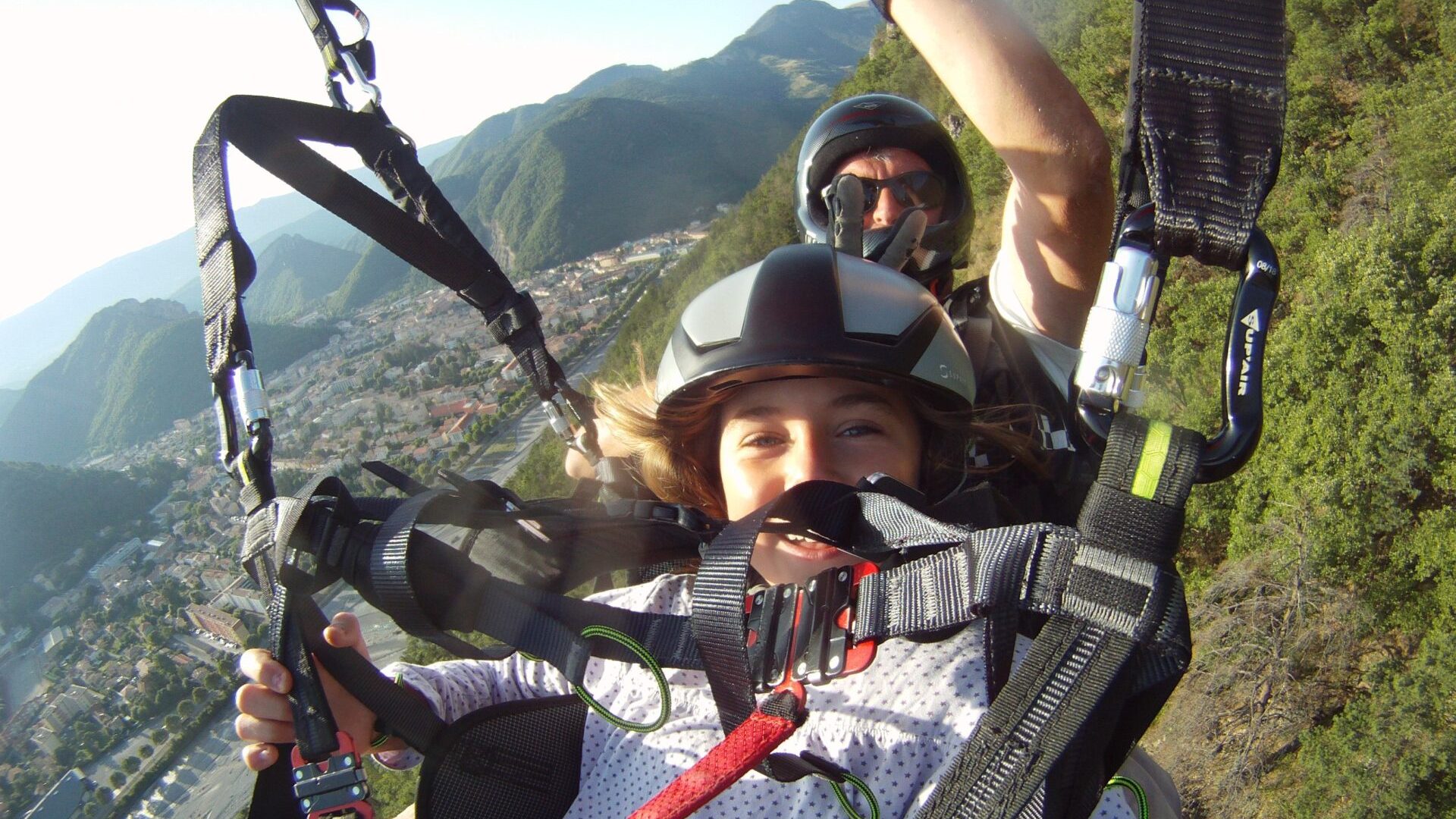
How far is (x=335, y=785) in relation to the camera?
4.51 ft

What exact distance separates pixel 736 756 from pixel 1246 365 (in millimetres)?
930

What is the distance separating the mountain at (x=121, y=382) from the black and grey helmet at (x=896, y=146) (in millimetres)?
44404

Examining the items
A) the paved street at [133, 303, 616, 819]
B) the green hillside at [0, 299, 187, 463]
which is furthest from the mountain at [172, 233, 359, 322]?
the paved street at [133, 303, 616, 819]

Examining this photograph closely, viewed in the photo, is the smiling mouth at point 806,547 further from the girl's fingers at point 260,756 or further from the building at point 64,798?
the building at point 64,798

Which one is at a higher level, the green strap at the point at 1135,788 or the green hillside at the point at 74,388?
the green strap at the point at 1135,788

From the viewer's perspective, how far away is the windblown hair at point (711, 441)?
7.25 ft

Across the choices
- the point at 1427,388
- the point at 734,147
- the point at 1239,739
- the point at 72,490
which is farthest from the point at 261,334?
the point at 734,147

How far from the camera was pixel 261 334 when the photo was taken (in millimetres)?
41750

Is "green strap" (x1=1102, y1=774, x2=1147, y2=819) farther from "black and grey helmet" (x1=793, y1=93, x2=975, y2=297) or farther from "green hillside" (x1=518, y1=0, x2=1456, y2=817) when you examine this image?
"green hillside" (x1=518, y1=0, x2=1456, y2=817)

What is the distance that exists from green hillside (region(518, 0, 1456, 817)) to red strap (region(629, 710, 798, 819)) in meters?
14.4

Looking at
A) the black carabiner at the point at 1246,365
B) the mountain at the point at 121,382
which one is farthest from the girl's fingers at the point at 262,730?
the mountain at the point at 121,382

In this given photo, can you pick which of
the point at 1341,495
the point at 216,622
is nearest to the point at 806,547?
the point at 1341,495

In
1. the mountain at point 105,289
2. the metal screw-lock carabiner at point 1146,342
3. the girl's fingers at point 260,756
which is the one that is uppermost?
the metal screw-lock carabiner at point 1146,342

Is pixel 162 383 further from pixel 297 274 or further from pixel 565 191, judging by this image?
pixel 565 191
